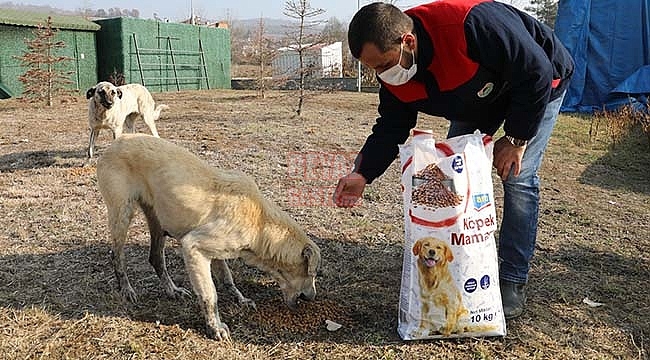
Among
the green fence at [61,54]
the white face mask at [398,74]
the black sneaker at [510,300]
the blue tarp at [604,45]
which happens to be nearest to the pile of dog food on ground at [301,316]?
the black sneaker at [510,300]

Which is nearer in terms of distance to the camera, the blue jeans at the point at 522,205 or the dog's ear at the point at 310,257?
the blue jeans at the point at 522,205

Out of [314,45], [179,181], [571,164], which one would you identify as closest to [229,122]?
[314,45]

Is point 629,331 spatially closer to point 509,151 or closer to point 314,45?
point 509,151

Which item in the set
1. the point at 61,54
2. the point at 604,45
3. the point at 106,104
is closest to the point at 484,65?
the point at 106,104

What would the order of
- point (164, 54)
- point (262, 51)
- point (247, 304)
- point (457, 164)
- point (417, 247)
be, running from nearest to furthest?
point (457, 164), point (417, 247), point (247, 304), point (262, 51), point (164, 54)

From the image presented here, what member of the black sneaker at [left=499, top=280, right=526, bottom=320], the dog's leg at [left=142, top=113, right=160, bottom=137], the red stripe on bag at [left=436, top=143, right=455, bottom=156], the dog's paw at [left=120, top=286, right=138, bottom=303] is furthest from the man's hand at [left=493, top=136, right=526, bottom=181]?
the dog's leg at [left=142, top=113, right=160, bottom=137]

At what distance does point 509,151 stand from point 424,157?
0.53 metres

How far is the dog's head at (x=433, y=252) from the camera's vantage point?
291 cm

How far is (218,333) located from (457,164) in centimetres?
171

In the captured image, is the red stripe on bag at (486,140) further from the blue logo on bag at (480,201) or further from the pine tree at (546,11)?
the pine tree at (546,11)

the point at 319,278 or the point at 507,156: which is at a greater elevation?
the point at 507,156

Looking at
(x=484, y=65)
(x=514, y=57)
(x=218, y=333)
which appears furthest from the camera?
(x=218, y=333)

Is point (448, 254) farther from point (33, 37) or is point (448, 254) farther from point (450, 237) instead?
point (33, 37)

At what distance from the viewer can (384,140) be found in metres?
3.44
